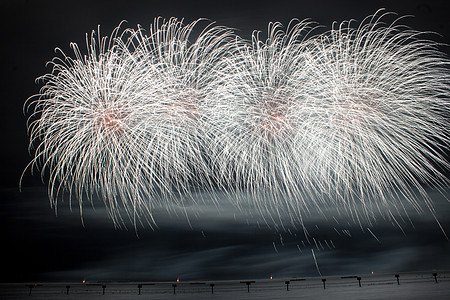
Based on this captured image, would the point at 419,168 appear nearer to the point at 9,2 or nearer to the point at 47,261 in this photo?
the point at 9,2

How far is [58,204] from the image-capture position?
25.3m

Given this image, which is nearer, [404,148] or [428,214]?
[404,148]

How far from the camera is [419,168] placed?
34.4ft

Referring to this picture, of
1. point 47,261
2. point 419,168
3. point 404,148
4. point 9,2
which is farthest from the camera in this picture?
point 47,261

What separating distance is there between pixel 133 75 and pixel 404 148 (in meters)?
8.31

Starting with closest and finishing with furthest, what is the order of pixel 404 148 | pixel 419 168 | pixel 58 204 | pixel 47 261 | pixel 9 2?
pixel 419 168 < pixel 404 148 < pixel 9 2 < pixel 58 204 < pixel 47 261

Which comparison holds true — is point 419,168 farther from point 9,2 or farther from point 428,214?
point 428,214

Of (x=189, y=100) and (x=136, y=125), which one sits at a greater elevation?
(x=189, y=100)

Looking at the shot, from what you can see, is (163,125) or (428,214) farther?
(428,214)

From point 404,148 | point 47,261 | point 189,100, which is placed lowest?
point 47,261

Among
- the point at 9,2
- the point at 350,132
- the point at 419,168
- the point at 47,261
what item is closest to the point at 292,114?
the point at 350,132

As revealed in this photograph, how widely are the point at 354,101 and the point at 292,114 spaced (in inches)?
72.8

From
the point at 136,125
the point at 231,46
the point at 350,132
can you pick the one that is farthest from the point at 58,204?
the point at 350,132

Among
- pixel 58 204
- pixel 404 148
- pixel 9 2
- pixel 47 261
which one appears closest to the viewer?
pixel 404 148
